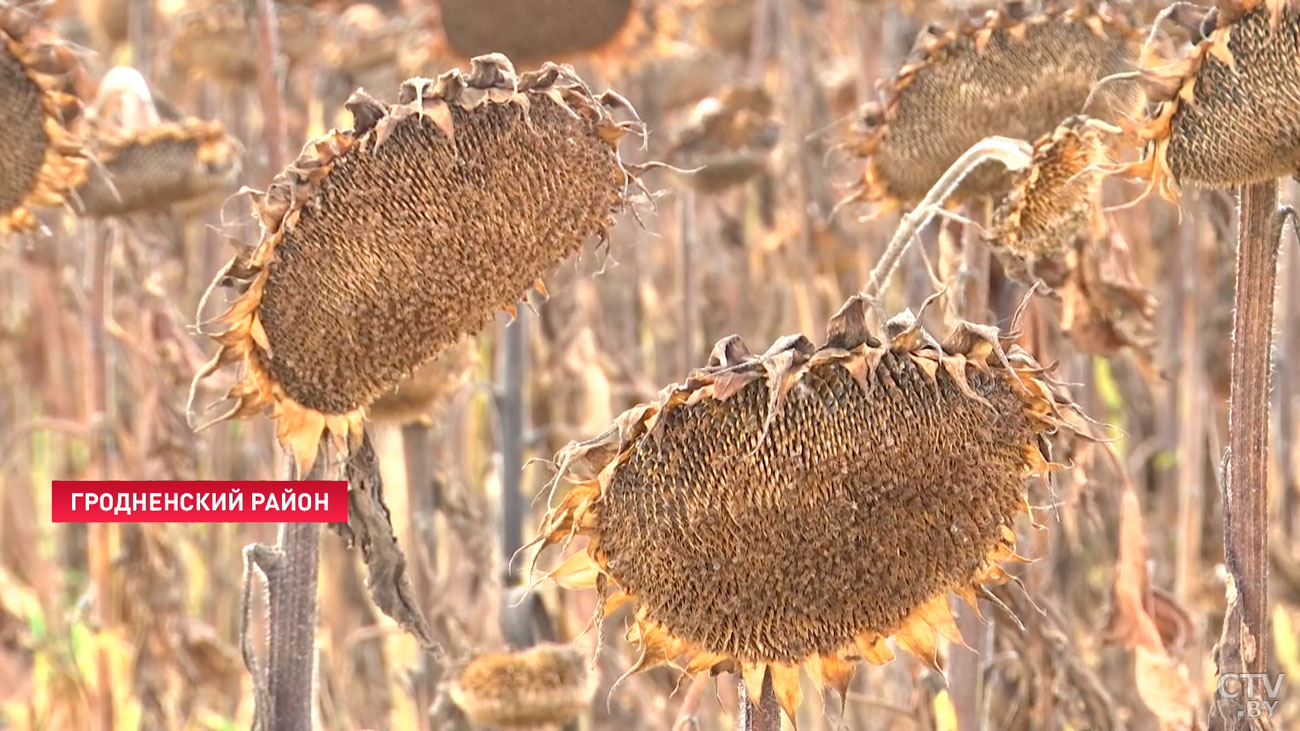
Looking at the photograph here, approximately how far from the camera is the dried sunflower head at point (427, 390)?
1.86m

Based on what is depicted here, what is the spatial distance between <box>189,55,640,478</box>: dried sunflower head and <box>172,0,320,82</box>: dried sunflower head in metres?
1.68

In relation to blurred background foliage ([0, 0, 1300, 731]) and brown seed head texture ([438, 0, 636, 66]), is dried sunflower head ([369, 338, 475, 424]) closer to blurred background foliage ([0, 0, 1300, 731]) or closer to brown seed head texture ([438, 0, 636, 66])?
blurred background foliage ([0, 0, 1300, 731])

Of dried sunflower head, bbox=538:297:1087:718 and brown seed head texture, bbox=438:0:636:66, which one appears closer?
dried sunflower head, bbox=538:297:1087:718

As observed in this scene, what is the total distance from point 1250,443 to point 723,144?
55.2 inches

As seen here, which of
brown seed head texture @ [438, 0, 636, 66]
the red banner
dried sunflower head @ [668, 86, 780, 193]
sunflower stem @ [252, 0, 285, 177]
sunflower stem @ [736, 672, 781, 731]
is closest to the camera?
sunflower stem @ [736, 672, 781, 731]

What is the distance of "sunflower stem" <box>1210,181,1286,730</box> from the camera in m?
1.28

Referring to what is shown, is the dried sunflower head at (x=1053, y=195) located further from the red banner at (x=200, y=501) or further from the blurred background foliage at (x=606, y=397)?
the red banner at (x=200, y=501)

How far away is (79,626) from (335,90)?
1.16 m

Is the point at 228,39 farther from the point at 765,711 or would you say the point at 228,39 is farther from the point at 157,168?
the point at 765,711

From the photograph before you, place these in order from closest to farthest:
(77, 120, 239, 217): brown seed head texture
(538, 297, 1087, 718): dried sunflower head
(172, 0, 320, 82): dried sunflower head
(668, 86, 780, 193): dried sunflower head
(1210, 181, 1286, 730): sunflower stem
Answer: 1. (538, 297, 1087, 718): dried sunflower head
2. (1210, 181, 1286, 730): sunflower stem
3. (77, 120, 239, 217): brown seed head texture
4. (668, 86, 780, 193): dried sunflower head
5. (172, 0, 320, 82): dried sunflower head

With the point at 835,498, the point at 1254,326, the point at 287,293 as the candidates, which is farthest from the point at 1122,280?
the point at 287,293

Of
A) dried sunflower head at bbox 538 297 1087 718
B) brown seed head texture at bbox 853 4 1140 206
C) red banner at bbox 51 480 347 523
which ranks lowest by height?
dried sunflower head at bbox 538 297 1087 718

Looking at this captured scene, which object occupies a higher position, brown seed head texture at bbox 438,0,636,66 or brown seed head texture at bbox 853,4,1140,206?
brown seed head texture at bbox 438,0,636,66

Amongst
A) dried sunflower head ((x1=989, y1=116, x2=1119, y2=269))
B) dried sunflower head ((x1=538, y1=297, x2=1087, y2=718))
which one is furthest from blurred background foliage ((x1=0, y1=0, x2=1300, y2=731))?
dried sunflower head ((x1=538, y1=297, x2=1087, y2=718))
